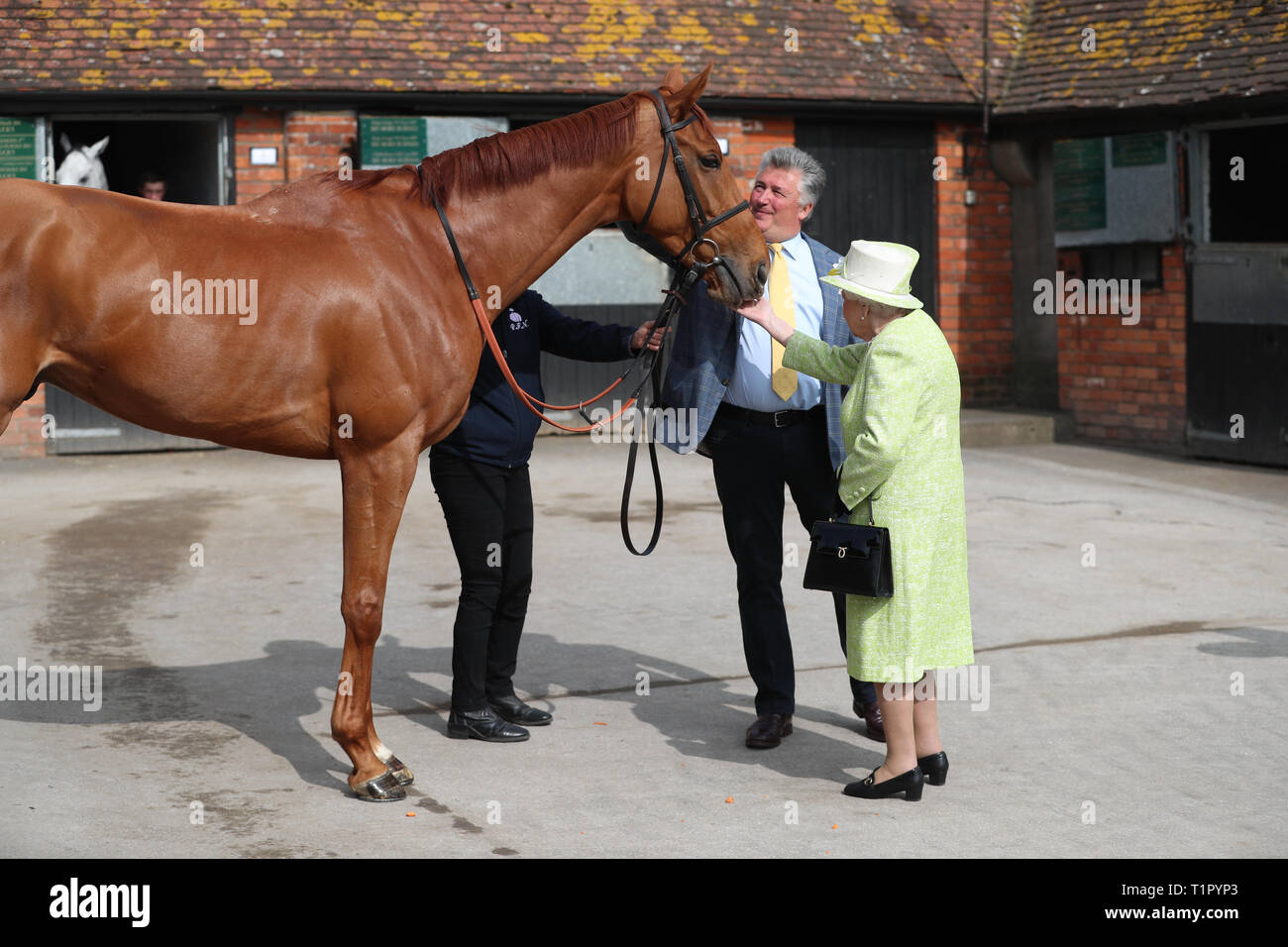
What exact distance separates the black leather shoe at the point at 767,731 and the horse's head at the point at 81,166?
9.48 meters

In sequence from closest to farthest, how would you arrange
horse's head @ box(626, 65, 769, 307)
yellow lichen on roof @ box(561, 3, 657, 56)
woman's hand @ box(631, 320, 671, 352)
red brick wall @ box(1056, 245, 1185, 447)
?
horse's head @ box(626, 65, 769, 307) < woman's hand @ box(631, 320, 671, 352) < red brick wall @ box(1056, 245, 1185, 447) < yellow lichen on roof @ box(561, 3, 657, 56)

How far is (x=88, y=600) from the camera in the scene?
7.93 meters

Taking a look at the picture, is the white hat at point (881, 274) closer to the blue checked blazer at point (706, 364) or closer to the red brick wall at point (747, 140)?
the blue checked blazer at point (706, 364)

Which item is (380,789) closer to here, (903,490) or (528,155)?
(903,490)

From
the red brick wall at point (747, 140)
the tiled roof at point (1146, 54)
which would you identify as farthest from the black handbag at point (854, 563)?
the red brick wall at point (747, 140)

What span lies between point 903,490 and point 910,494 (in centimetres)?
3

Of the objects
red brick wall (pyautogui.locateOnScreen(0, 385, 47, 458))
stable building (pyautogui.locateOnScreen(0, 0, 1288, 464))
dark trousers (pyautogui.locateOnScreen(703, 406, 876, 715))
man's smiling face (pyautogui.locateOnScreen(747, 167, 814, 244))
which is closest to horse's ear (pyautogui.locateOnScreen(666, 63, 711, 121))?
man's smiling face (pyautogui.locateOnScreen(747, 167, 814, 244))

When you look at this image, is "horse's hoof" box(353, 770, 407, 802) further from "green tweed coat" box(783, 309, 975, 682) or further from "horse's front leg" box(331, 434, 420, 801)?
"green tweed coat" box(783, 309, 975, 682)

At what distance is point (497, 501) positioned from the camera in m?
5.72

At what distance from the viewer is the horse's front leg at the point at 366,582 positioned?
4996mm

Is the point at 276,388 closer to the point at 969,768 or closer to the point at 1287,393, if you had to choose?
the point at 969,768

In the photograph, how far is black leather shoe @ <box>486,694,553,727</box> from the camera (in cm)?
595

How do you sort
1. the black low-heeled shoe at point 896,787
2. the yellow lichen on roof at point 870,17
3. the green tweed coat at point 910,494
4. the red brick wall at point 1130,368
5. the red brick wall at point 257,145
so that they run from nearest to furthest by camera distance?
1. the green tweed coat at point 910,494
2. the black low-heeled shoe at point 896,787
3. the red brick wall at point 257,145
4. the red brick wall at point 1130,368
5. the yellow lichen on roof at point 870,17

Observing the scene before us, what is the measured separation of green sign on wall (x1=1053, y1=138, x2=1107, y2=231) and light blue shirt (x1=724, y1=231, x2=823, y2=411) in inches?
346
